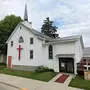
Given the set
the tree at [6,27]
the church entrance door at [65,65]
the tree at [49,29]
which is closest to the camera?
the church entrance door at [65,65]

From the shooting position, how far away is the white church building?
2142cm

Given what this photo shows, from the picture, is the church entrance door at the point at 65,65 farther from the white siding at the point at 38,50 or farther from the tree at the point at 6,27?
the tree at the point at 6,27

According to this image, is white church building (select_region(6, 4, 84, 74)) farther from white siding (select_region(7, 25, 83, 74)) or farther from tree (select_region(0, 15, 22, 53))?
tree (select_region(0, 15, 22, 53))

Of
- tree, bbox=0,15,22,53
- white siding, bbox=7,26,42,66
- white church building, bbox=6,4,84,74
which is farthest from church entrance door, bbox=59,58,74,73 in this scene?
tree, bbox=0,15,22,53

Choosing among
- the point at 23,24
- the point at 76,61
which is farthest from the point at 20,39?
the point at 76,61

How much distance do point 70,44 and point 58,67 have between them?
3.72 metres

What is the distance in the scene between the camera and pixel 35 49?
24.8 metres

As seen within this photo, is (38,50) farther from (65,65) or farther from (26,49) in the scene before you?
(65,65)

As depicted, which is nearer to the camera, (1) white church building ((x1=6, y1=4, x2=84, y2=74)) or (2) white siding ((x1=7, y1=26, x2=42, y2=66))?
(1) white church building ((x1=6, y1=4, x2=84, y2=74))

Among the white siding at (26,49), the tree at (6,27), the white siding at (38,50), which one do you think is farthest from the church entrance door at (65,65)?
the tree at (6,27)

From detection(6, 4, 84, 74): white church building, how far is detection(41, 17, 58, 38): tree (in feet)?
74.0

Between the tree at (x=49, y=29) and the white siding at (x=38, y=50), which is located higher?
the tree at (x=49, y=29)

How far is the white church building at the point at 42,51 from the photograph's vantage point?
70.3ft

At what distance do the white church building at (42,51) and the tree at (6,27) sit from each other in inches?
254
